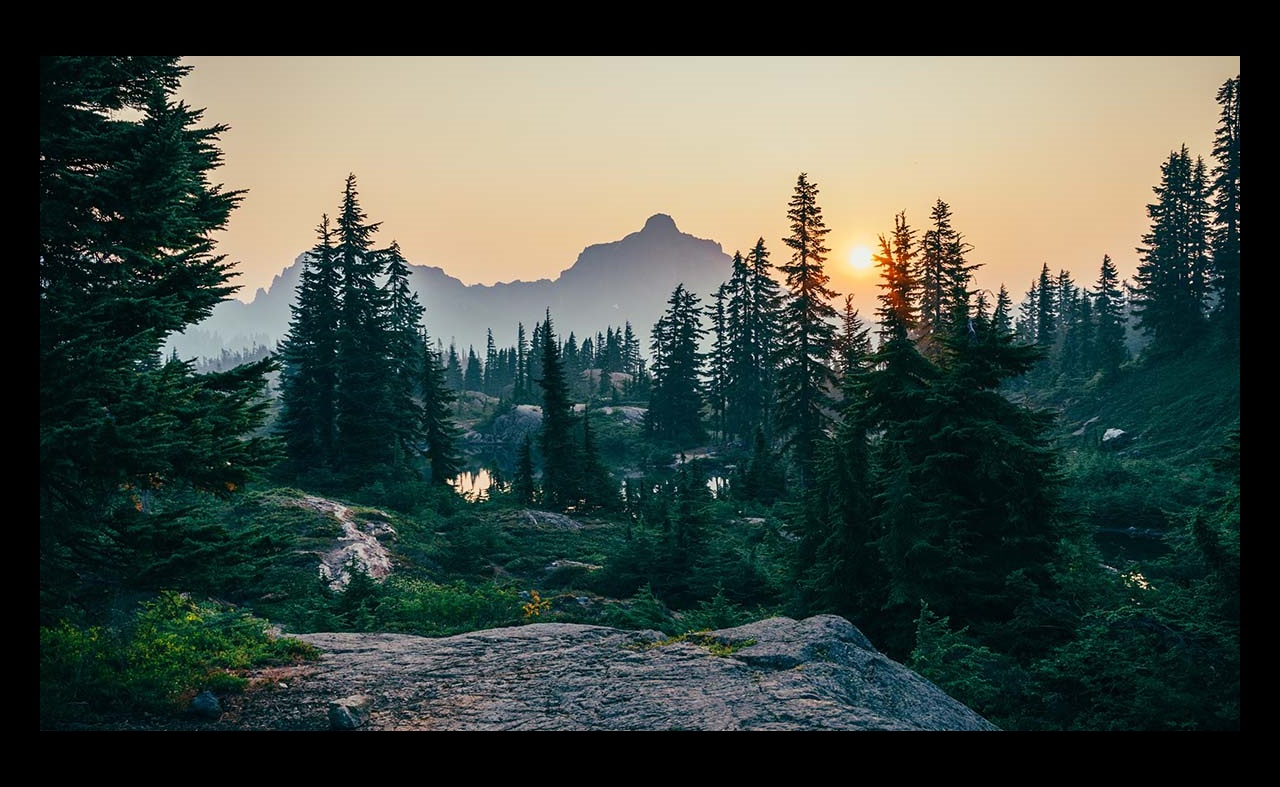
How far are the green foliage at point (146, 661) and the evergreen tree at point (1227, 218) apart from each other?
61.9 m

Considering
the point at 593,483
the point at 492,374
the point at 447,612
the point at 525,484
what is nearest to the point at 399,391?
the point at 525,484

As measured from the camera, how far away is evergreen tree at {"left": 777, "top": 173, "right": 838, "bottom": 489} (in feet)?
122

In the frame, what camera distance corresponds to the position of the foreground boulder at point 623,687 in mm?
5969

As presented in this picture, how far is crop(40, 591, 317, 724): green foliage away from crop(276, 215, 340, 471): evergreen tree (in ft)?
96.1

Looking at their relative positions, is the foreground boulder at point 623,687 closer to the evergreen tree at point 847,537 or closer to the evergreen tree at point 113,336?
the evergreen tree at point 113,336

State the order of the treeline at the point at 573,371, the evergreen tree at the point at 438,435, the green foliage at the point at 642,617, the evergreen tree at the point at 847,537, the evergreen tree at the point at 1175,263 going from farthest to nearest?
the treeline at the point at 573,371 → the evergreen tree at the point at 1175,263 → the evergreen tree at the point at 438,435 → the green foliage at the point at 642,617 → the evergreen tree at the point at 847,537

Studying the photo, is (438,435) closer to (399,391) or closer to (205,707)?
(399,391)

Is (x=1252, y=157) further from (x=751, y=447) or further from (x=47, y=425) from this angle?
(x=751, y=447)

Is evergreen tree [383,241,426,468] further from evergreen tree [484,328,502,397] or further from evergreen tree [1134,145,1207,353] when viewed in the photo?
evergreen tree [484,328,502,397]

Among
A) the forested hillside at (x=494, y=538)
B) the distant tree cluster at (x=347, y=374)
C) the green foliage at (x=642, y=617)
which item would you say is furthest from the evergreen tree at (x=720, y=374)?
the green foliage at (x=642, y=617)

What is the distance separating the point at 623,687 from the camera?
268 inches

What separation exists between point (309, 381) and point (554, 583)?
2312 centimetres

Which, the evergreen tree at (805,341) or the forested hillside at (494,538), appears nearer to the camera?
the forested hillside at (494,538)
